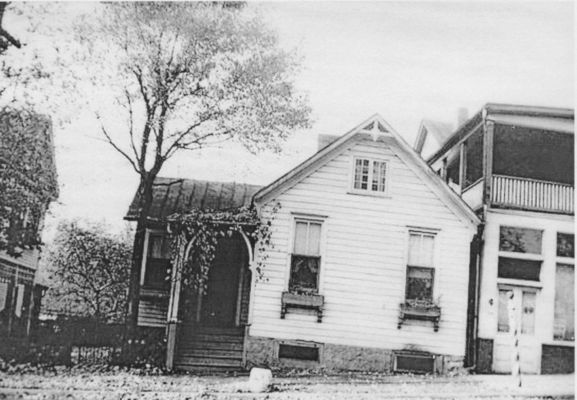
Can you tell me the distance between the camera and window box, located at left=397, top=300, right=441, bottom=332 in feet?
15.1

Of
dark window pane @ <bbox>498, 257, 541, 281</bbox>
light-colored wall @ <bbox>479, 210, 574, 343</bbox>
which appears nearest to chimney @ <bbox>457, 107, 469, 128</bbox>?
light-colored wall @ <bbox>479, 210, 574, 343</bbox>

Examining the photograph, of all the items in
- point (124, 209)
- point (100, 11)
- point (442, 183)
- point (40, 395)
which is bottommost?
point (40, 395)

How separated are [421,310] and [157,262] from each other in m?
1.87

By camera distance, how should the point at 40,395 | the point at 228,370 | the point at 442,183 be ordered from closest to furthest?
1. the point at 40,395
2. the point at 228,370
3. the point at 442,183

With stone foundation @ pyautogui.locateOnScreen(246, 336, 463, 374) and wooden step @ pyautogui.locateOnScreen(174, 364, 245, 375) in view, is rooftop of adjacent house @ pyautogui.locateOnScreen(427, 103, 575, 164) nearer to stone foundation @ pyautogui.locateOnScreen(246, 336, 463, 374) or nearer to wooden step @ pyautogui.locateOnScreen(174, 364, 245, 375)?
stone foundation @ pyautogui.locateOnScreen(246, 336, 463, 374)

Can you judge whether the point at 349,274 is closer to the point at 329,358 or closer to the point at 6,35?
the point at 329,358

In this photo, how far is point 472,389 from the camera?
4.55 m

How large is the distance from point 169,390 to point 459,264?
7.24ft

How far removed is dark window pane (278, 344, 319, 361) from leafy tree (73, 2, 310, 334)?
1.06 metres

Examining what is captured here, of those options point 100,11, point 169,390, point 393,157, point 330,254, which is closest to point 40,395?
point 169,390

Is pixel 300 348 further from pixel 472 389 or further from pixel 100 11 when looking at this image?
pixel 100 11

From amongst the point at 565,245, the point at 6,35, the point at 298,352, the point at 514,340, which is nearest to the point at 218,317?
the point at 298,352

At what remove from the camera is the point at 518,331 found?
4.69 metres

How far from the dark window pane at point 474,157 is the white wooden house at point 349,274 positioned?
0.36m
